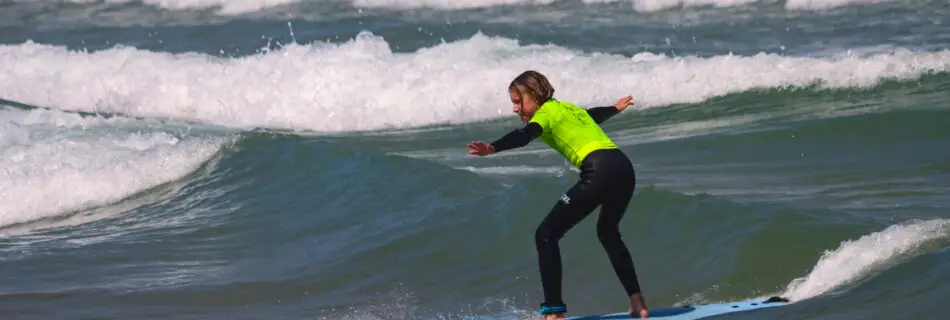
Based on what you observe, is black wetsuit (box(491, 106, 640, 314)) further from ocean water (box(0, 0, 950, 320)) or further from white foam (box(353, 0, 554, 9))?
white foam (box(353, 0, 554, 9))

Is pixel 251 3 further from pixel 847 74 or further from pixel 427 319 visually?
pixel 427 319

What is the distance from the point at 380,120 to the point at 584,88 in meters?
2.51

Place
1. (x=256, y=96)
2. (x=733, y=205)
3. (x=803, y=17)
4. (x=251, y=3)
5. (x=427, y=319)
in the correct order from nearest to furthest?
(x=427, y=319) < (x=733, y=205) < (x=256, y=96) < (x=803, y=17) < (x=251, y=3)

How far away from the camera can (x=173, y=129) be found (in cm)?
1485

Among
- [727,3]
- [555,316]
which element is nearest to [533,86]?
[555,316]

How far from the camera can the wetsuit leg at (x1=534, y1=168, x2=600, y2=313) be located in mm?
5664

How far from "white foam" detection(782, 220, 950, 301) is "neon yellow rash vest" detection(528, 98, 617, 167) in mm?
1435

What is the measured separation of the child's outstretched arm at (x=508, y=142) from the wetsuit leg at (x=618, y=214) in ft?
1.44

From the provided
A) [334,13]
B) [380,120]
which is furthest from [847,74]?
[334,13]

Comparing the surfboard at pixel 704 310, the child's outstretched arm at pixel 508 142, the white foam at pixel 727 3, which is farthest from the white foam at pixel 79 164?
the white foam at pixel 727 3

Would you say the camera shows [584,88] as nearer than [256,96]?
Yes

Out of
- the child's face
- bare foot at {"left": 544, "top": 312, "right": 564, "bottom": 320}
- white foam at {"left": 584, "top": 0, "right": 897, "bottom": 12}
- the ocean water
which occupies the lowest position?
the ocean water

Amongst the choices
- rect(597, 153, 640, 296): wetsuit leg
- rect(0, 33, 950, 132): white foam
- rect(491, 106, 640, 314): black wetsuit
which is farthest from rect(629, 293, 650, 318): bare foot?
rect(0, 33, 950, 132): white foam

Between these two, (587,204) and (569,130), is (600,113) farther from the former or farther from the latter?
(587,204)
